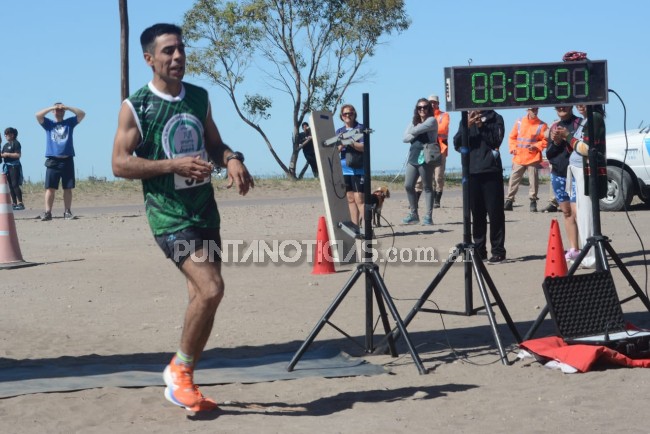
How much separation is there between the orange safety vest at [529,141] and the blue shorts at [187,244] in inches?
573

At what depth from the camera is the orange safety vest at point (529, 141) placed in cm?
1995

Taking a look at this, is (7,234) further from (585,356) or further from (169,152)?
(585,356)

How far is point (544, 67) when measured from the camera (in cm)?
789

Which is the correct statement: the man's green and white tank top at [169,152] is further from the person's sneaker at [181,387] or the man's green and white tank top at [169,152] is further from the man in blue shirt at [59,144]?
the man in blue shirt at [59,144]

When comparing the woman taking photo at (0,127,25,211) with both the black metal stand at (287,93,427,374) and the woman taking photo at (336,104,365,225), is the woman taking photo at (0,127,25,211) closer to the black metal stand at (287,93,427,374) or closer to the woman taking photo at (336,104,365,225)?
the woman taking photo at (336,104,365,225)

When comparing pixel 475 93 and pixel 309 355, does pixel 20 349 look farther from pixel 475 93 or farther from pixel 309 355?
pixel 475 93

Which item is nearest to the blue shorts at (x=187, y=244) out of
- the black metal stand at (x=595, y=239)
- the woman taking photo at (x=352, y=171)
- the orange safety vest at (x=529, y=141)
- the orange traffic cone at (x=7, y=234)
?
the black metal stand at (x=595, y=239)

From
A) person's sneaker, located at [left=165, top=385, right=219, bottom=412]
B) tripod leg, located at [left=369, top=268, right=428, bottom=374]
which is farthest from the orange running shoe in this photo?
tripod leg, located at [left=369, top=268, right=428, bottom=374]

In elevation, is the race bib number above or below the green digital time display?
below

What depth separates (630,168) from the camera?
770 inches

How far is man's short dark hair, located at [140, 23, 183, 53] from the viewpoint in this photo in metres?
6.15

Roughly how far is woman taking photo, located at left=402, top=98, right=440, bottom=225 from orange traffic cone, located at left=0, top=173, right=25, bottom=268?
19.9ft

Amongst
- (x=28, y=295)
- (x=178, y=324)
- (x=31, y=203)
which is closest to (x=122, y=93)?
(x=31, y=203)

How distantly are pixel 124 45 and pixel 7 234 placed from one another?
2005 cm
